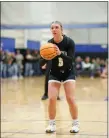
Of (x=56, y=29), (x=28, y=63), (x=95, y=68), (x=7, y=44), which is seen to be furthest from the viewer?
(x=95, y=68)

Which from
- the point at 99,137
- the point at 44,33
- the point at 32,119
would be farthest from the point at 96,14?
the point at 99,137

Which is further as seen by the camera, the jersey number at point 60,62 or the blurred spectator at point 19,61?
the blurred spectator at point 19,61

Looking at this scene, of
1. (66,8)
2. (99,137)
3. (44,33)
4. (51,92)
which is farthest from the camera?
(44,33)

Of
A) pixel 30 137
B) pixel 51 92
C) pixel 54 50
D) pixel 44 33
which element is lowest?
pixel 30 137

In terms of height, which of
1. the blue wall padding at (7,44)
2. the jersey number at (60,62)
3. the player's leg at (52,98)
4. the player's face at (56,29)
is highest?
the blue wall padding at (7,44)

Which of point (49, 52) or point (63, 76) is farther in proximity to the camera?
point (63, 76)

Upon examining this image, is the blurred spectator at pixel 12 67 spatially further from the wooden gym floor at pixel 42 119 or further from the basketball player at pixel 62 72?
the basketball player at pixel 62 72

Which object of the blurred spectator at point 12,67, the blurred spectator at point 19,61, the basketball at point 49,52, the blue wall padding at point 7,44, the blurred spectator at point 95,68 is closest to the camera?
the basketball at point 49,52

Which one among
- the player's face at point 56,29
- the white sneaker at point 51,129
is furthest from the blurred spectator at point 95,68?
the player's face at point 56,29

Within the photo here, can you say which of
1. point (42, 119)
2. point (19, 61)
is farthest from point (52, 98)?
point (19, 61)

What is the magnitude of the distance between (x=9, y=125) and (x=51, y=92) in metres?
1.25

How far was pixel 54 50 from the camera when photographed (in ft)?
17.5

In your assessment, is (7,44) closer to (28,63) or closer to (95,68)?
(28,63)

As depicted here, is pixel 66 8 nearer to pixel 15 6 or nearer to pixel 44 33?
pixel 15 6
